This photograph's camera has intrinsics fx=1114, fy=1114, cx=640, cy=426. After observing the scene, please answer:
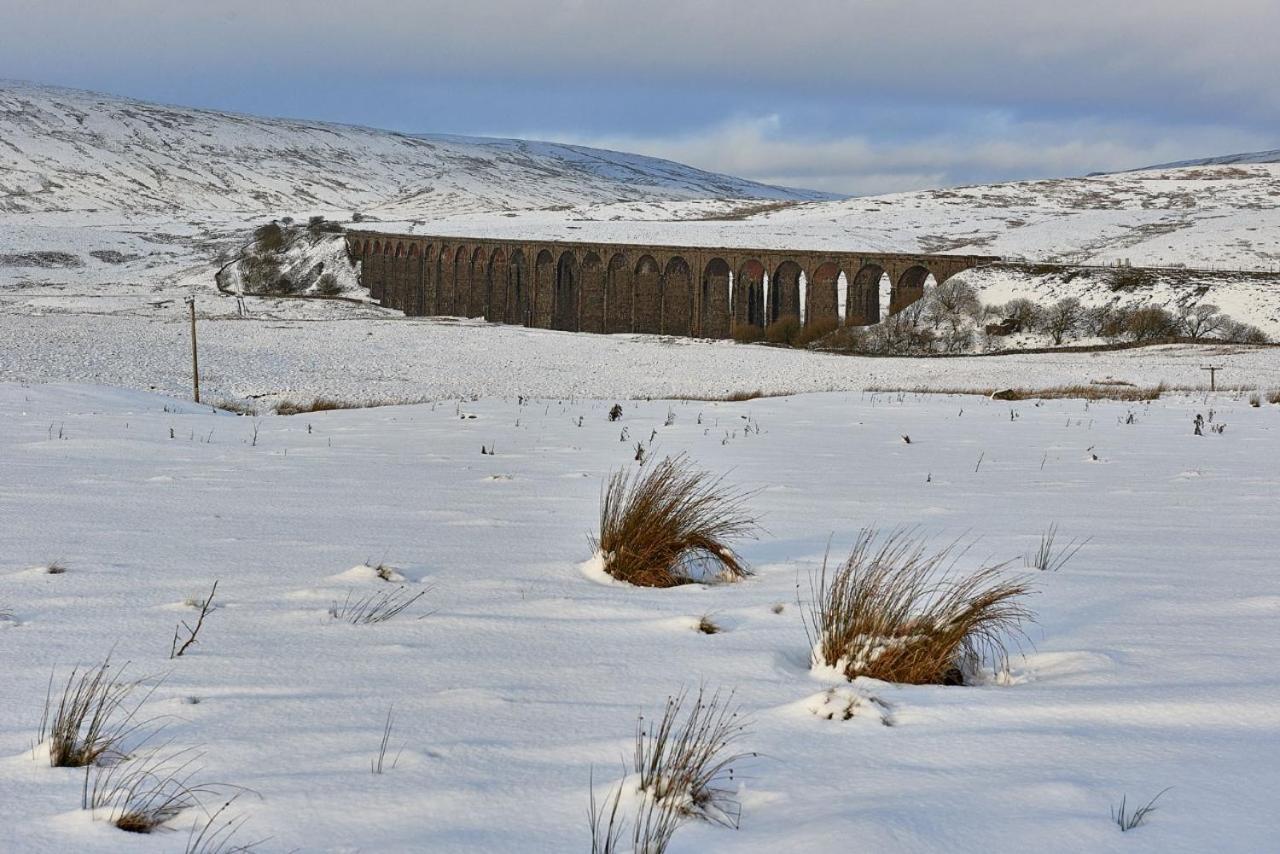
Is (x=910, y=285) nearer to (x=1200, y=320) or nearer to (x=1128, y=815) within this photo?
(x=1200, y=320)

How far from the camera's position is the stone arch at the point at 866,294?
155 feet

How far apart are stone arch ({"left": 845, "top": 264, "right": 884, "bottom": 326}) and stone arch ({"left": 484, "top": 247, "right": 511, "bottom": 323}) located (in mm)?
23409

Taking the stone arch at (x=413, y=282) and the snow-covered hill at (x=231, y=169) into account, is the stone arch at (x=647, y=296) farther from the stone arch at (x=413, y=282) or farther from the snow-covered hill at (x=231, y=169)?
the snow-covered hill at (x=231, y=169)

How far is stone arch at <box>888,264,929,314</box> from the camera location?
45.1 m

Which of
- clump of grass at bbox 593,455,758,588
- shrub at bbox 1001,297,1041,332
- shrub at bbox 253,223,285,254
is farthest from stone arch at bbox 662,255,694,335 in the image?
clump of grass at bbox 593,455,758,588

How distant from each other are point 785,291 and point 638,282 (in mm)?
8774

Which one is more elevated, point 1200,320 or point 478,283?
point 478,283

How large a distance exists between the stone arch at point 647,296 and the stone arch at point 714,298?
2946 mm

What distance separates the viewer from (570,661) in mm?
2811

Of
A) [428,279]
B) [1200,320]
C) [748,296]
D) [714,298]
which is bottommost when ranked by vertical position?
[1200,320]

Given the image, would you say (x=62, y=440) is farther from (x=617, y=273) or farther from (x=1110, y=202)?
(x=1110, y=202)

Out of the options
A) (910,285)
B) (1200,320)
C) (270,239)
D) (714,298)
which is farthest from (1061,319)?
(270,239)

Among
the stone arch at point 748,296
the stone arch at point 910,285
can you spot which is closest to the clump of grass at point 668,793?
the stone arch at point 910,285

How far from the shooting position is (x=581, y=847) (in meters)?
1.81
